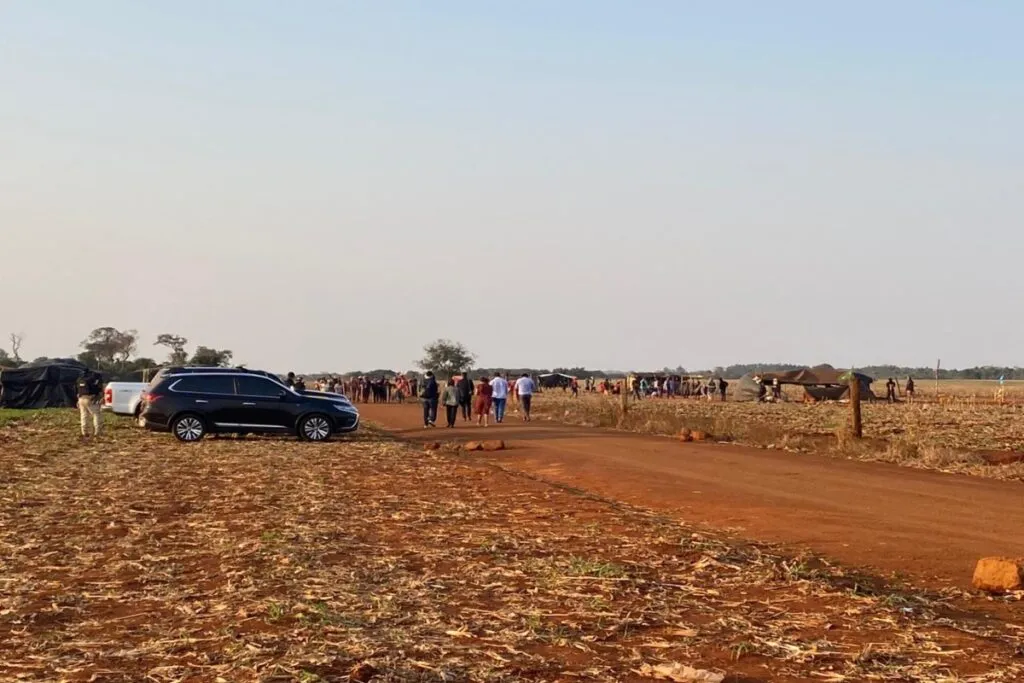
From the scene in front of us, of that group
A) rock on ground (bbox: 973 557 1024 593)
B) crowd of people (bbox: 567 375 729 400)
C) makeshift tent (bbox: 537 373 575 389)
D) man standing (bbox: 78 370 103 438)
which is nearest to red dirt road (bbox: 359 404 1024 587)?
rock on ground (bbox: 973 557 1024 593)

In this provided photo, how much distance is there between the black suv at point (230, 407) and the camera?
25672 millimetres

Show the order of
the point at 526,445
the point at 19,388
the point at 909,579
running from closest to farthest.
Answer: the point at 909,579 → the point at 526,445 → the point at 19,388

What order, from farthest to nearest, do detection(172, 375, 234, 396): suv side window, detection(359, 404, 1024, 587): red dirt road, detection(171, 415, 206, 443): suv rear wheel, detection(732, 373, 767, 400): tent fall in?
detection(732, 373, 767, 400): tent → detection(172, 375, 234, 396): suv side window → detection(171, 415, 206, 443): suv rear wheel → detection(359, 404, 1024, 587): red dirt road

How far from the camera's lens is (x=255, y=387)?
86.3 ft

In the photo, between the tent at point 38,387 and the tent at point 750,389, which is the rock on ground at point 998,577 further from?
the tent at point 750,389

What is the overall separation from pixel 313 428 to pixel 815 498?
14.0m

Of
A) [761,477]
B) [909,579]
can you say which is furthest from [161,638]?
[761,477]

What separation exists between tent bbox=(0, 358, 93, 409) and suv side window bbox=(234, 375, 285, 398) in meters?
29.2

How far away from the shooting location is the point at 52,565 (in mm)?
9453

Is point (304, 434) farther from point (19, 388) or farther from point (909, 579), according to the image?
point (19, 388)

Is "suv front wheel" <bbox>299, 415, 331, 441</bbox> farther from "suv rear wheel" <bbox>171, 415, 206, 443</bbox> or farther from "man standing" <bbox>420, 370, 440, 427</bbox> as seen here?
"man standing" <bbox>420, 370, 440, 427</bbox>

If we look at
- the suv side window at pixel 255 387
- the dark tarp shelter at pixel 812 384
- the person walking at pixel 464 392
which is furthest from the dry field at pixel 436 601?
the dark tarp shelter at pixel 812 384

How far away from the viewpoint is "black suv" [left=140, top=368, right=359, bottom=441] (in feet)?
84.2

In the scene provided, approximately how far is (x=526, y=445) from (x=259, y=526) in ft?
47.2
